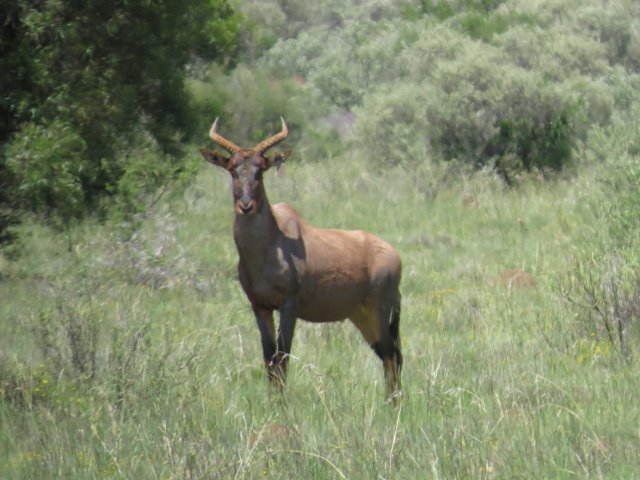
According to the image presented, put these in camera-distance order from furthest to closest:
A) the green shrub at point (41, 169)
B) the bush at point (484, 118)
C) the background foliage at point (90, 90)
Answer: the bush at point (484, 118) → the background foliage at point (90, 90) → the green shrub at point (41, 169)

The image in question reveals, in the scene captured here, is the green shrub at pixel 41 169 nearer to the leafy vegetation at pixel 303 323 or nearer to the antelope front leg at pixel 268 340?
the leafy vegetation at pixel 303 323

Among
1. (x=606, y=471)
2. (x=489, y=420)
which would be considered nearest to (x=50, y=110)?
(x=489, y=420)

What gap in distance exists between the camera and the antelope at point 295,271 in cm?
878

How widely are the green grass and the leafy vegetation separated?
3 centimetres

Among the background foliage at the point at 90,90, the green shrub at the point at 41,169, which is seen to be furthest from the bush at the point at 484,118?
the green shrub at the point at 41,169

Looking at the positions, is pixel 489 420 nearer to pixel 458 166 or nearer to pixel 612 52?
pixel 458 166

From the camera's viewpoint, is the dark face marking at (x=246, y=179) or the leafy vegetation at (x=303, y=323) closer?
the leafy vegetation at (x=303, y=323)

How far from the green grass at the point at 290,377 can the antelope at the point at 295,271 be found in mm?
276

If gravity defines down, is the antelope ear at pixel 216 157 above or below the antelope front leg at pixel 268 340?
above

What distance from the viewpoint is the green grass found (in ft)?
20.6

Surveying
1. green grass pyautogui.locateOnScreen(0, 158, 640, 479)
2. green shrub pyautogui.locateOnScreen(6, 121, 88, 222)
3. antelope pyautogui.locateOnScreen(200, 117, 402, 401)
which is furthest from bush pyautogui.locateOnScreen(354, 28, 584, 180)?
green shrub pyautogui.locateOnScreen(6, 121, 88, 222)

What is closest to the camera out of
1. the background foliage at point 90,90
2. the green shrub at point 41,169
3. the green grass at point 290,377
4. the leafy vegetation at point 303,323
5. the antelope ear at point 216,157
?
the green grass at point 290,377

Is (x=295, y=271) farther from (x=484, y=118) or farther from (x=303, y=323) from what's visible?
(x=484, y=118)

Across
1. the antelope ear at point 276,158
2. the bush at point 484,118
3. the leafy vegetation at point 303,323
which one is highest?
the antelope ear at point 276,158
